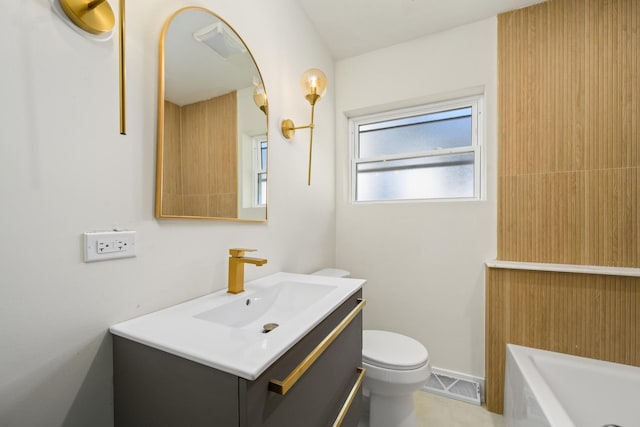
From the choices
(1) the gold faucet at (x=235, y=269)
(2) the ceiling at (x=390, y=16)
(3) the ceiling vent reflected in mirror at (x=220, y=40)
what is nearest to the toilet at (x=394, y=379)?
(1) the gold faucet at (x=235, y=269)

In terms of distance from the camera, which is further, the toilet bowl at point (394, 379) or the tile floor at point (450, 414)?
the tile floor at point (450, 414)

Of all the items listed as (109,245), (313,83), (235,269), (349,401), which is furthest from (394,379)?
(313,83)

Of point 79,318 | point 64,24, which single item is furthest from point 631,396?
point 64,24

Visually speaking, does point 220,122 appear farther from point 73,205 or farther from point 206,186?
point 73,205

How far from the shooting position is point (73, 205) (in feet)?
2.23

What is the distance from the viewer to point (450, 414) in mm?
1589

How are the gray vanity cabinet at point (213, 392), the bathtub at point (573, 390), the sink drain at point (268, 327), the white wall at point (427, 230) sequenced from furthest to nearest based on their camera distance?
1. the white wall at point (427, 230)
2. the bathtub at point (573, 390)
3. the sink drain at point (268, 327)
4. the gray vanity cabinet at point (213, 392)

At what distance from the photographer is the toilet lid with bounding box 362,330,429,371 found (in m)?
1.31

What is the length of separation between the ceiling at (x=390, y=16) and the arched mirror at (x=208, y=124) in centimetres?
94

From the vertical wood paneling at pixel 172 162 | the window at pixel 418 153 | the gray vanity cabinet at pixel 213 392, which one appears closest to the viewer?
the gray vanity cabinet at pixel 213 392

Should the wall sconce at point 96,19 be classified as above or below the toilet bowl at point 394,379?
above

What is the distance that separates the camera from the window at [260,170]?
4.35 feet

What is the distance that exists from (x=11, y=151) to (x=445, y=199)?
Answer: 2209 mm

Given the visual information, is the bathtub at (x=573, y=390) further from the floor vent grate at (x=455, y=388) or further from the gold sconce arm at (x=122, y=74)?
the gold sconce arm at (x=122, y=74)
